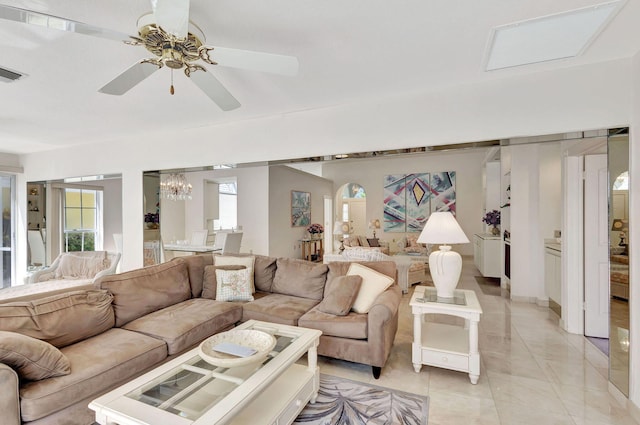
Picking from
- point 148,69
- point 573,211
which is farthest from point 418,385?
point 148,69

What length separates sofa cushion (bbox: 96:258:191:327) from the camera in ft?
8.80

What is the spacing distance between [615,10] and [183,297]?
13.4 feet

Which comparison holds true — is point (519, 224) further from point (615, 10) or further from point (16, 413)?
point (16, 413)

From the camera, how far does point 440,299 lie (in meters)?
2.71

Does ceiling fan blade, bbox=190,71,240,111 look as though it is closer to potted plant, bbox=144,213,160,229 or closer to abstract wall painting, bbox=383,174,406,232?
potted plant, bbox=144,213,160,229

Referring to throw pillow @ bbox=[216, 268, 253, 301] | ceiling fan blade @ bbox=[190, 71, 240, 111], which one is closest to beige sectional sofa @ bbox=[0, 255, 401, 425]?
throw pillow @ bbox=[216, 268, 253, 301]

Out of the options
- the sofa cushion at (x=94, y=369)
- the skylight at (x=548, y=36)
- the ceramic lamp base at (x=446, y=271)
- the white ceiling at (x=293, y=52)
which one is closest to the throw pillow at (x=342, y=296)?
the ceramic lamp base at (x=446, y=271)

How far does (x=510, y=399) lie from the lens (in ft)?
7.39

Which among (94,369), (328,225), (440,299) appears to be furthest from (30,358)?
(328,225)

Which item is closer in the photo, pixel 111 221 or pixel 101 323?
pixel 101 323

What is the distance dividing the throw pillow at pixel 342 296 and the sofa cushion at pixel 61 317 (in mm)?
1837

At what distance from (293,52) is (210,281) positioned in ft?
8.47

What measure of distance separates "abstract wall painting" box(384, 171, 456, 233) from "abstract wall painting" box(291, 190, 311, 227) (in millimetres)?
2664

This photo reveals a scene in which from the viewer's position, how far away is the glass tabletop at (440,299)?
2648 mm
